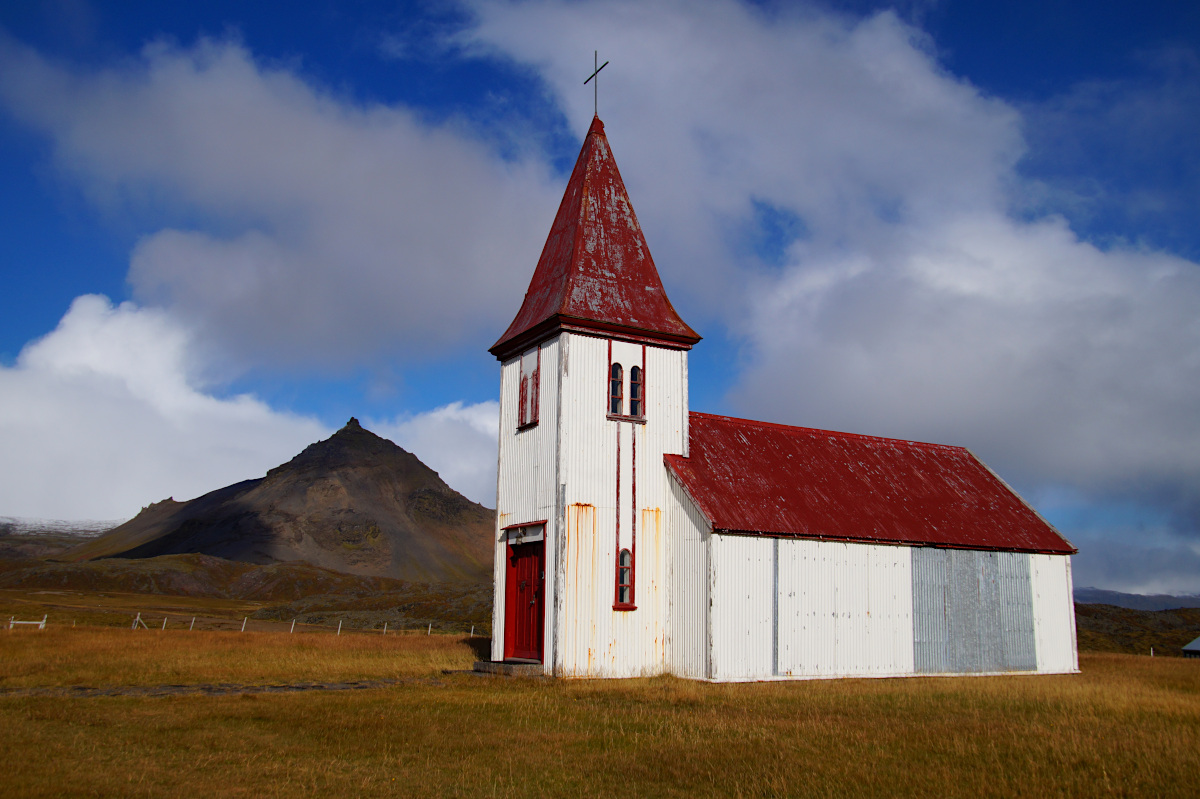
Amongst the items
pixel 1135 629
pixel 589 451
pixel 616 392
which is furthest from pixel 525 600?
pixel 1135 629

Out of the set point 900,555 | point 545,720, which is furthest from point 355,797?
point 900,555

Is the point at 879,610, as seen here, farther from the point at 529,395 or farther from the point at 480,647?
the point at 480,647

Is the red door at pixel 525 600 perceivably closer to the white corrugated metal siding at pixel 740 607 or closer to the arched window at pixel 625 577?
the arched window at pixel 625 577

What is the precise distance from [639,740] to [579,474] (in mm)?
10140

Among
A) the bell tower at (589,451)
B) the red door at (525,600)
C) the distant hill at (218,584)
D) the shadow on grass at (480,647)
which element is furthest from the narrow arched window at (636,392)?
the distant hill at (218,584)

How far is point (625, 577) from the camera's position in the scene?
75.1 feet

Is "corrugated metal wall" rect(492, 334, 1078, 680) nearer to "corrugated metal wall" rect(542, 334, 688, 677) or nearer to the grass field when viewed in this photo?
"corrugated metal wall" rect(542, 334, 688, 677)

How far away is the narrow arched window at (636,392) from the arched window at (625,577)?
3727mm

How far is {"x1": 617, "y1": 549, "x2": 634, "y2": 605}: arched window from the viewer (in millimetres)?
22750

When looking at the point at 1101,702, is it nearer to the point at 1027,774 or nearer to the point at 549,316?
the point at 1027,774

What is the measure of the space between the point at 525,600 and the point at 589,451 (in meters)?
4.34

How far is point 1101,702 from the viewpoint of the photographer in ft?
58.6

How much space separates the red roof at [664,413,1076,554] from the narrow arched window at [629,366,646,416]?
5.01 ft

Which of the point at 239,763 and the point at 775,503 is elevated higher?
the point at 775,503
